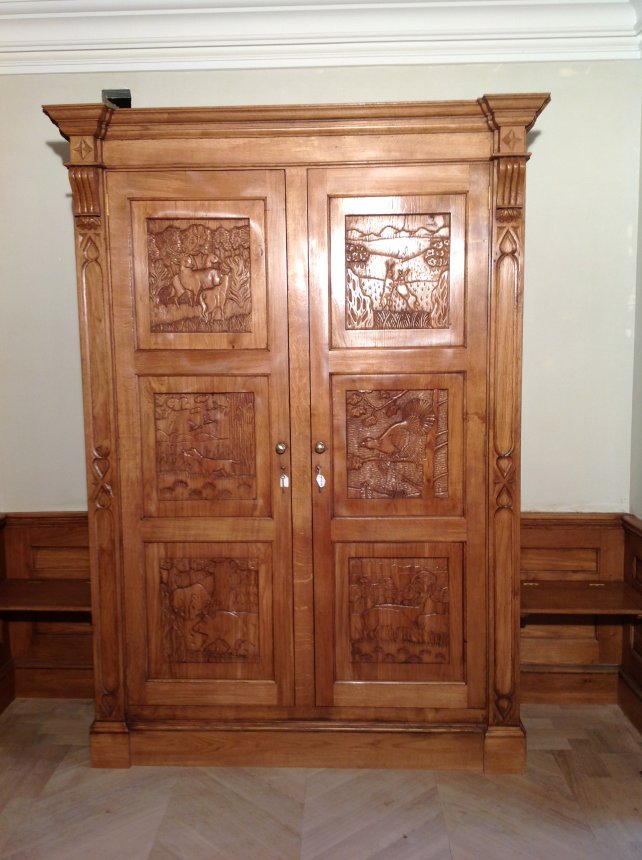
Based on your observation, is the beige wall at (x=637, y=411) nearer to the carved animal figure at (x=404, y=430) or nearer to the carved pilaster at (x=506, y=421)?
the carved pilaster at (x=506, y=421)

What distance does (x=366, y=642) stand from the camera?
8.82 feet

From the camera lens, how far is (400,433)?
2613 millimetres

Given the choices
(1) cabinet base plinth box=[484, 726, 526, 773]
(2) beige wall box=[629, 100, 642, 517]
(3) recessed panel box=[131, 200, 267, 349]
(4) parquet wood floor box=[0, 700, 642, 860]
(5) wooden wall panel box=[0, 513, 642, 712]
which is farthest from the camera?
(5) wooden wall panel box=[0, 513, 642, 712]

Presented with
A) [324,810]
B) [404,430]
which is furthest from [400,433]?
[324,810]

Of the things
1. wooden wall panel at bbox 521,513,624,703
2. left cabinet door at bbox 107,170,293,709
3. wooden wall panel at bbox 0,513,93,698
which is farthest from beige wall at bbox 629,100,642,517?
wooden wall panel at bbox 0,513,93,698

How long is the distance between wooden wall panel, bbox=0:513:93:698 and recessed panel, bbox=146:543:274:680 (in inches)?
28.6

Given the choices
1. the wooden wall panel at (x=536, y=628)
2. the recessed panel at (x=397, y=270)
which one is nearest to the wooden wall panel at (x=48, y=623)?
the wooden wall panel at (x=536, y=628)

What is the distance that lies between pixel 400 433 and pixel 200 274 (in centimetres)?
83

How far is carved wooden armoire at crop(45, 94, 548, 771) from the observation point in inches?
99.7

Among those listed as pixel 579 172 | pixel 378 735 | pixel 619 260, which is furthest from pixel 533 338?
pixel 378 735

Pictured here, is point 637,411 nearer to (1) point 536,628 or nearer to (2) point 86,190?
(1) point 536,628

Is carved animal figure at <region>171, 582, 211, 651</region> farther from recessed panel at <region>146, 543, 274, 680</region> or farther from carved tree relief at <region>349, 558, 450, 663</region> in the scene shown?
carved tree relief at <region>349, 558, 450, 663</region>

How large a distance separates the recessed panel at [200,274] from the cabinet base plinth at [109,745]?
132 centimetres

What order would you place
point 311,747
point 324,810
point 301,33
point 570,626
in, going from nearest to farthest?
point 324,810, point 311,747, point 301,33, point 570,626
